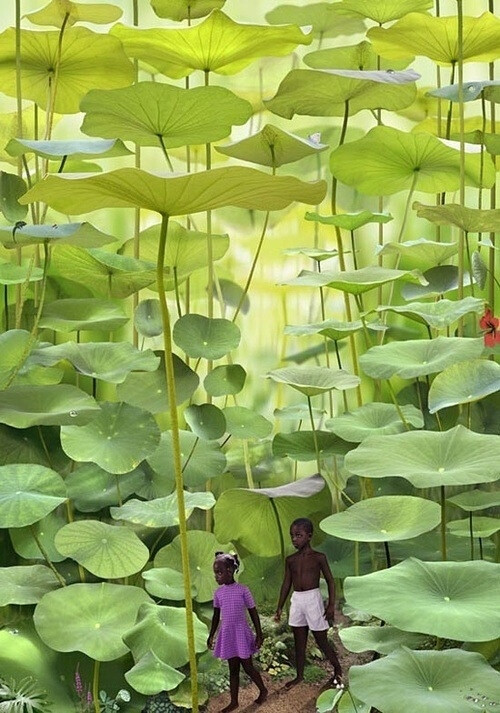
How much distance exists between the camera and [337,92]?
2.45 meters

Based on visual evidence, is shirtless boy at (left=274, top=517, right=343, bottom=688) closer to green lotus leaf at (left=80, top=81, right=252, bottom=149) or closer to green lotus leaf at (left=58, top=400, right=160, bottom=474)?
green lotus leaf at (left=58, top=400, right=160, bottom=474)

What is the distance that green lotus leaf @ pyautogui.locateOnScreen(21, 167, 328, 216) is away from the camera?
4.75ft

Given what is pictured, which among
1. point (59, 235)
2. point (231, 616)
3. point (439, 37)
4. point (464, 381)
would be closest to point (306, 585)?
point (231, 616)

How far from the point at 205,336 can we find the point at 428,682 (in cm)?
111

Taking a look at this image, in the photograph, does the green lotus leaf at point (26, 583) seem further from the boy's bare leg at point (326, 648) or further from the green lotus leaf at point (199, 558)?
the boy's bare leg at point (326, 648)

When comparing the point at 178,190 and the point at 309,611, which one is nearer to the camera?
the point at 178,190

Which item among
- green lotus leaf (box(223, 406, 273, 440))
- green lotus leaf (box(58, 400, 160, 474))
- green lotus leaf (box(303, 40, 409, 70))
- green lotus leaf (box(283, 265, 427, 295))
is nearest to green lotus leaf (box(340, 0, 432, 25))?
green lotus leaf (box(303, 40, 409, 70))

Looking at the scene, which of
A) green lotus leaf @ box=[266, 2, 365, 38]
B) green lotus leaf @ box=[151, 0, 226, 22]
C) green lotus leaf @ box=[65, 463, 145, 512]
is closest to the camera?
green lotus leaf @ box=[65, 463, 145, 512]

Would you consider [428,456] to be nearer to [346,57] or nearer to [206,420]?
[206,420]

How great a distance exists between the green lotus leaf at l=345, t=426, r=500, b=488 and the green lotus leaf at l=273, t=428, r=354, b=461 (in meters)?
0.46

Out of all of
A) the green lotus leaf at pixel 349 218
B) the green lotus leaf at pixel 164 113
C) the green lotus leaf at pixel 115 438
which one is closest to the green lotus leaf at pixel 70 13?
the green lotus leaf at pixel 164 113

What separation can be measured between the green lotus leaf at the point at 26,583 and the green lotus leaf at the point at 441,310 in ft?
2.99

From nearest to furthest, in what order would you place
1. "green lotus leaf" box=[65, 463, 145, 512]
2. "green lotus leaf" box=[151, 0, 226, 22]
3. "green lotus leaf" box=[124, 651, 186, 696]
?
"green lotus leaf" box=[124, 651, 186, 696], "green lotus leaf" box=[65, 463, 145, 512], "green lotus leaf" box=[151, 0, 226, 22]

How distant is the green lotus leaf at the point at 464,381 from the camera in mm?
2061
